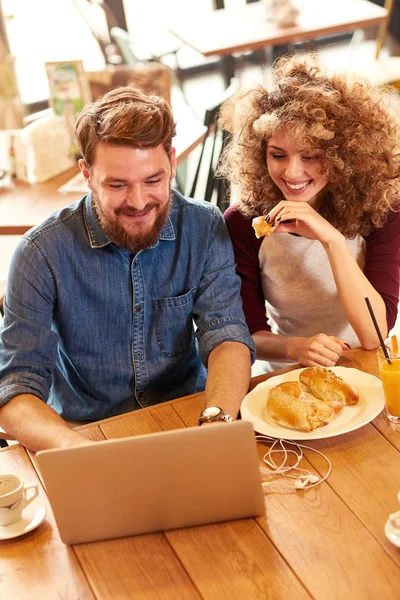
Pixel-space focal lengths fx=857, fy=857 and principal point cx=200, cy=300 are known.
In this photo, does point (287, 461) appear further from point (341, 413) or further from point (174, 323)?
point (174, 323)

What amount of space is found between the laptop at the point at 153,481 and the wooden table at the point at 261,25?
12.8 feet

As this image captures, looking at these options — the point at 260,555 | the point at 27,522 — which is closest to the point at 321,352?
the point at 260,555

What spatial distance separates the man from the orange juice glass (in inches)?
12.4

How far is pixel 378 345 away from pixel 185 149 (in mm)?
1501

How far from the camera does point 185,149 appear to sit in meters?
3.28

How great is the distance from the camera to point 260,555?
1419 mm

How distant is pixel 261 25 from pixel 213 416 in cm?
410

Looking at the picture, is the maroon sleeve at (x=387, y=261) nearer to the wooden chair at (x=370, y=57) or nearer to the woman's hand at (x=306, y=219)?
the woman's hand at (x=306, y=219)

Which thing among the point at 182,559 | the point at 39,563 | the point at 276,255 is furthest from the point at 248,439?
the point at 276,255

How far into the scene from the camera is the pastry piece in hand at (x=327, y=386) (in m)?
1.75

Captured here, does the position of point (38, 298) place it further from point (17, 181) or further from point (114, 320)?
point (17, 181)

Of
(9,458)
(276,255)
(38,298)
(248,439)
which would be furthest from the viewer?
(276,255)

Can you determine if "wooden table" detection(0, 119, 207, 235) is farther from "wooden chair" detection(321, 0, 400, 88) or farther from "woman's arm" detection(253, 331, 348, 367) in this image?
"wooden chair" detection(321, 0, 400, 88)

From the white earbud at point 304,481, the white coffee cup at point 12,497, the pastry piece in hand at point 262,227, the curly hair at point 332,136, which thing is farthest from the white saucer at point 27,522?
the curly hair at point 332,136
